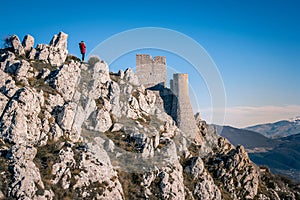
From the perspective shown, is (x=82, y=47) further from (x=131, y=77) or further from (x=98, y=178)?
(x=98, y=178)

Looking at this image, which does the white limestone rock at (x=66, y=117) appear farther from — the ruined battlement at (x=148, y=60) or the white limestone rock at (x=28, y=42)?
the ruined battlement at (x=148, y=60)

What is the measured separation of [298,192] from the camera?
7356 cm

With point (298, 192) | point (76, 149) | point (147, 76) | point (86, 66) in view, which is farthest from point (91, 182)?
point (298, 192)

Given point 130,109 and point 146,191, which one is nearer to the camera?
point 146,191

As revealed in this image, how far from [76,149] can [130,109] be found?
1616cm

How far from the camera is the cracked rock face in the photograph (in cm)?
4175

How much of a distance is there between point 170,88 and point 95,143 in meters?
24.3

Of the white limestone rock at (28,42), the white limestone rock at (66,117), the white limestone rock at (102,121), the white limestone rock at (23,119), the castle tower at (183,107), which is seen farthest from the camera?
the castle tower at (183,107)

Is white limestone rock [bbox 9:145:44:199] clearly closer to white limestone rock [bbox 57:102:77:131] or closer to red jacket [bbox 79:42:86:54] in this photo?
white limestone rock [bbox 57:102:77:131]

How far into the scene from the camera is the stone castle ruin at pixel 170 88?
2623 inches

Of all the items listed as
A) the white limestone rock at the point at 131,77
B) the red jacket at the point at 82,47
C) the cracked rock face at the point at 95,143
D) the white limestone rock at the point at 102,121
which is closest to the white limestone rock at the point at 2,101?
the cracked rock face at the point at 95,143

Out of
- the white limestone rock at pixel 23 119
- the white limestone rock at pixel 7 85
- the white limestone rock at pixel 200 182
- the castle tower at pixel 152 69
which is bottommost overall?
the white limestone rock at pixel 200 182

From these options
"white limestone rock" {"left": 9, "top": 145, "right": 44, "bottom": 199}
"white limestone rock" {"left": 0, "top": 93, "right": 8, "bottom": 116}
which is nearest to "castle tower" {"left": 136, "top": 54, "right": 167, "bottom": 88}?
"white limestone rock" {"left": 0, "top": 93, "right": 8, "bottom": 116}

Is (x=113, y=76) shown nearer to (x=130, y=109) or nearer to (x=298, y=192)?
(x=130, y=109)
